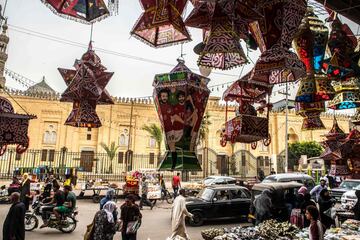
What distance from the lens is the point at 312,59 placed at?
5.40m

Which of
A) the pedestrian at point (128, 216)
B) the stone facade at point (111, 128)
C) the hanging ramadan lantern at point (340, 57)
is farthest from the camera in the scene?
the stone facade at point (111, 128)

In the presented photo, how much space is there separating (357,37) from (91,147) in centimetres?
3856

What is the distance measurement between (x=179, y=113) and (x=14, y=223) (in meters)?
4.50

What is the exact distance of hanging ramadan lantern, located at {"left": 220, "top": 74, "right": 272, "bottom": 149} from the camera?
207 inches

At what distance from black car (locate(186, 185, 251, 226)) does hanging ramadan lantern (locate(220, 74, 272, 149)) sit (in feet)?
18.1

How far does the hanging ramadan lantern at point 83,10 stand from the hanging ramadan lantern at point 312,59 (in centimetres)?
337

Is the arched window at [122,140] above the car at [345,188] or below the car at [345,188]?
above

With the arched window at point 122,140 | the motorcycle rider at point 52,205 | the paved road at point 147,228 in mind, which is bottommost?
the paved road at point 147,228

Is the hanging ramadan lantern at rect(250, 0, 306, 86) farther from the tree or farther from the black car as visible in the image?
the tree

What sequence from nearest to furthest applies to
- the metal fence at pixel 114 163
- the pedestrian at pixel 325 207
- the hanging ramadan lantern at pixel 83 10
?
the hanging ramadan lantern at pixel 83 10 → the pedestrian at pixel 325 207 → the metal fence at pixel 114 163

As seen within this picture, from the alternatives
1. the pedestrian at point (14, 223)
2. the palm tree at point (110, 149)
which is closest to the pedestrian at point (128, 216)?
the pedestrian at point (14, 223)

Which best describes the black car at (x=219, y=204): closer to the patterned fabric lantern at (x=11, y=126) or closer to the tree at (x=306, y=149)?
the patterned fabric lantern at (x=11, y=126)

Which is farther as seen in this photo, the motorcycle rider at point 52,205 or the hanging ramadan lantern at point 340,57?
the motorcycle rider at point 52,205

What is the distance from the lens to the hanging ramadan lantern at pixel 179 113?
3904 millimetres
